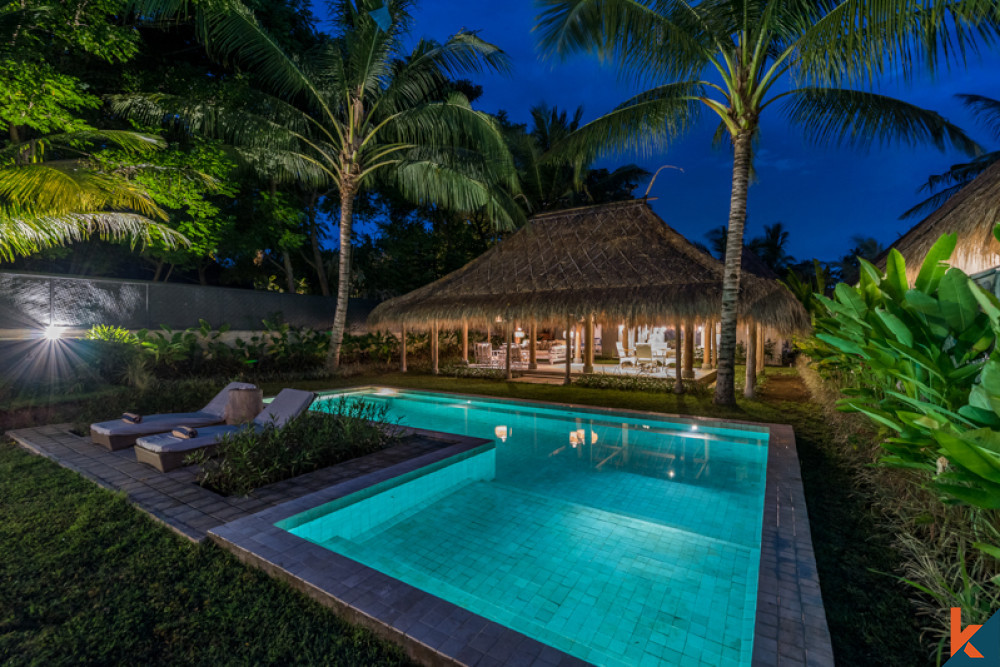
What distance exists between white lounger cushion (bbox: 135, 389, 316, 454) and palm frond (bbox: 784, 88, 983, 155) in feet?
29.6

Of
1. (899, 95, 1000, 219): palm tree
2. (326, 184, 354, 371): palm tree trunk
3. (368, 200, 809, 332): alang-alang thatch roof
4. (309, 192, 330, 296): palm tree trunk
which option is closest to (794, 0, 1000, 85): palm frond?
(368, 200, 809, 332): alang-alang thatch roof

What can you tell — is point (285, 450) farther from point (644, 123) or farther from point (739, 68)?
point (739, 68)

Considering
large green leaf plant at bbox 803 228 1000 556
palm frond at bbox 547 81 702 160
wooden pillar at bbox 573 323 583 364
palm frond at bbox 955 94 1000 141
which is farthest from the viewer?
wooden pillar at bbox 573 323 583 364

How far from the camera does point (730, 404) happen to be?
25.3 feet

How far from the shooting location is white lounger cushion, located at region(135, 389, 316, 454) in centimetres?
406

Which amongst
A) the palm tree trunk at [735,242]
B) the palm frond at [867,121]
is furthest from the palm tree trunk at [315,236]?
the palm frond at [867,121]

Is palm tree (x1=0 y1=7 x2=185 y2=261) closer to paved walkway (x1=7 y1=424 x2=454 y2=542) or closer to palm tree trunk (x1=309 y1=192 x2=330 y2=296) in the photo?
paved walkway (x1=7 y1=424 x2=454 y2=542)

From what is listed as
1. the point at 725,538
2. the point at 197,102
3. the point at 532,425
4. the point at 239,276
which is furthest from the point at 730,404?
the point at 239,276

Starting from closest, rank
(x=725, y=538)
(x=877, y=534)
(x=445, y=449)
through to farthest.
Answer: (x=877, y=534)
(x=725, y=538)
(x=445, y=449)

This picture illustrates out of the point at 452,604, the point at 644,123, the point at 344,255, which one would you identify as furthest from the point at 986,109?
the point at 452,604

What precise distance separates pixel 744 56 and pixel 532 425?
272 inches

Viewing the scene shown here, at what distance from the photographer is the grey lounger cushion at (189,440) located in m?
4.01

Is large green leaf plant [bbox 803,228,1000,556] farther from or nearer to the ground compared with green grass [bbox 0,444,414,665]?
farther from the ground

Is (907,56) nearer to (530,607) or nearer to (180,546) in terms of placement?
(530,607)
